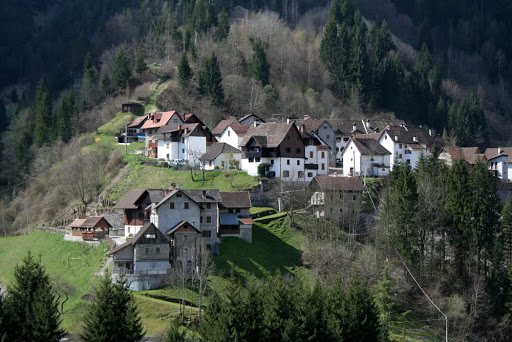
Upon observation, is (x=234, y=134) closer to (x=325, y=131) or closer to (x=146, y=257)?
(x=325, y=131)

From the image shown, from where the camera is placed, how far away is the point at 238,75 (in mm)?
105188

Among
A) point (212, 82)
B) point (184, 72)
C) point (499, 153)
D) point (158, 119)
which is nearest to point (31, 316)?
point (158, 119)

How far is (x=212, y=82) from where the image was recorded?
97.6m

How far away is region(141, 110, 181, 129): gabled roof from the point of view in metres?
85.7

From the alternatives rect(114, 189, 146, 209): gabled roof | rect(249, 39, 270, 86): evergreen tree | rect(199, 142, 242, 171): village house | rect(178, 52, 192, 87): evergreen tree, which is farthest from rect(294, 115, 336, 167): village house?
rect(114, 189, 146, 209): gabled roof

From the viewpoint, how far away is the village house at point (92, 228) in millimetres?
62562

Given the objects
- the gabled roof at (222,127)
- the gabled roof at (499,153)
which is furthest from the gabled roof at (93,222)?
the gabled roof at (499,153)

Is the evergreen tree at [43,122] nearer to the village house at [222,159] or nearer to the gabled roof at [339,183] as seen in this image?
the village house at [222,159]

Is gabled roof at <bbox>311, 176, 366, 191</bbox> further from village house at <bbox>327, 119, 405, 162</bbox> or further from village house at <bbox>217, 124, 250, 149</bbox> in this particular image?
village house at <bbox>327, 119, 405, 162</bbox>

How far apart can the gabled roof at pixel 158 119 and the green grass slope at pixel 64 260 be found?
2112 cm

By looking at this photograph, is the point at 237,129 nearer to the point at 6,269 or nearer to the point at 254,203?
the point at 254,203

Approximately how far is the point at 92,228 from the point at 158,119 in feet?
90.0

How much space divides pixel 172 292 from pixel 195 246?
4346mm

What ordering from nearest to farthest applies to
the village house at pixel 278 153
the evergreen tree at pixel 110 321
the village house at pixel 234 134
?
the evergreen tree at pixel 110 321 < the village house at pixel 278 153 < the village house at pixel 234 134
